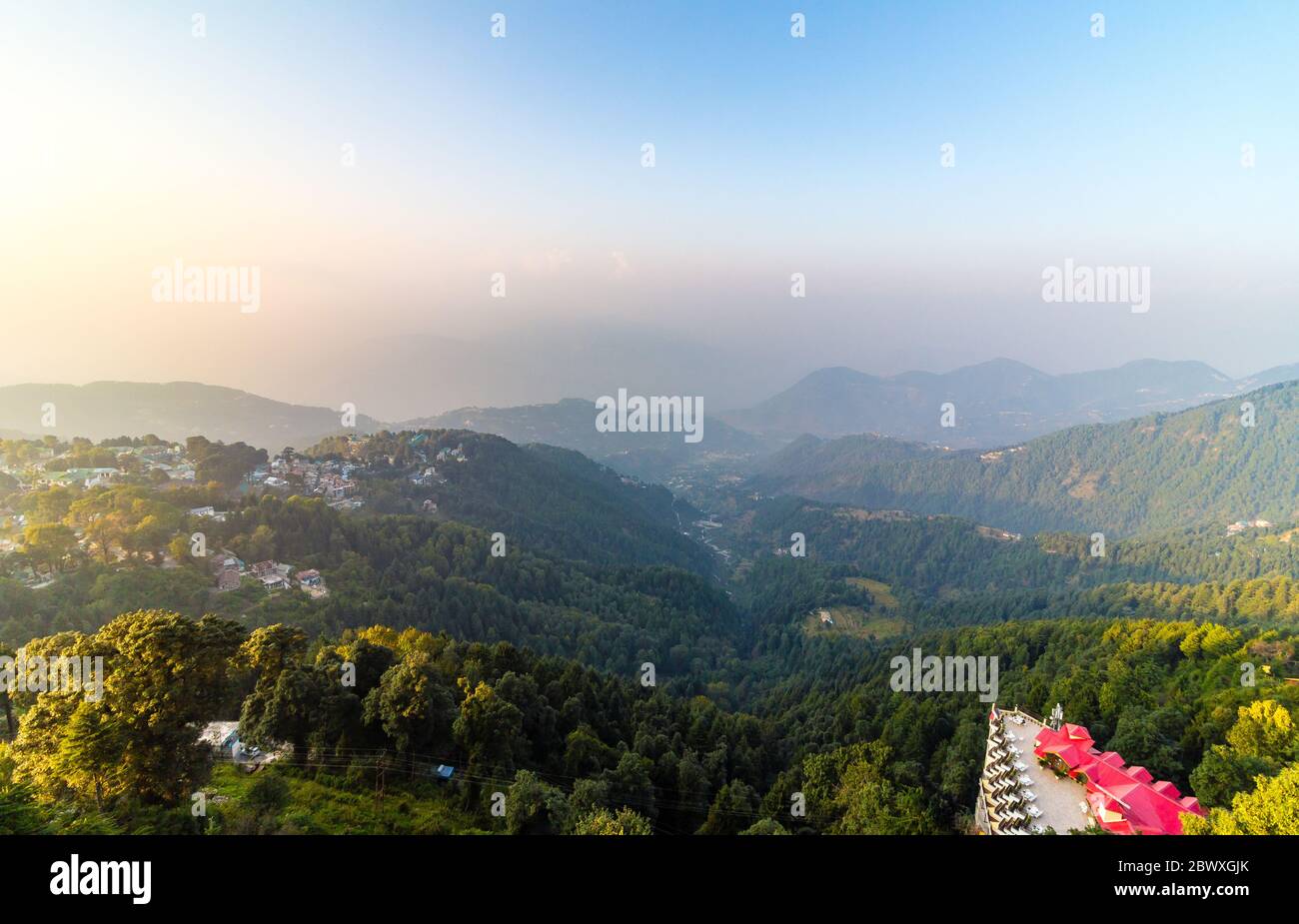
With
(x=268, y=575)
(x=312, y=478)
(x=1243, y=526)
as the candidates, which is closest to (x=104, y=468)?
(x=312, y=478)

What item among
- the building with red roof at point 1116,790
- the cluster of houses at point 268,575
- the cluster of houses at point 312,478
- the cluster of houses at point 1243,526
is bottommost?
the cluster of houses at point 1243,526

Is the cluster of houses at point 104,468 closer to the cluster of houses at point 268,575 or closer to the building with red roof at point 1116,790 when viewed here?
the cluster of houses at point 268,575

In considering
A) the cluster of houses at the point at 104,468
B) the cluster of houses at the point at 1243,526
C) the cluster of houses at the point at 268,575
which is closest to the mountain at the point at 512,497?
the cluster of houses at the point at 104,468

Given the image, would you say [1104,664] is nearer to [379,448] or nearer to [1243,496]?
[379,448]

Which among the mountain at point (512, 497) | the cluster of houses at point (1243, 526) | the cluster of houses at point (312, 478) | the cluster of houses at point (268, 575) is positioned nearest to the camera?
the cluster of houses at point (268, 575)

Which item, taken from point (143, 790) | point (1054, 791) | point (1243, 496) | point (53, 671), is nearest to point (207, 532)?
point (53, 671)

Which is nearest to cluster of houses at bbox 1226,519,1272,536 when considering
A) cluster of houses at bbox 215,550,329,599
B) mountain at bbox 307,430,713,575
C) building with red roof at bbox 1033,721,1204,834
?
mountain at bbox 307,430,713,575

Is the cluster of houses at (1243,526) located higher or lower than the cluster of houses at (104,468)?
lower
